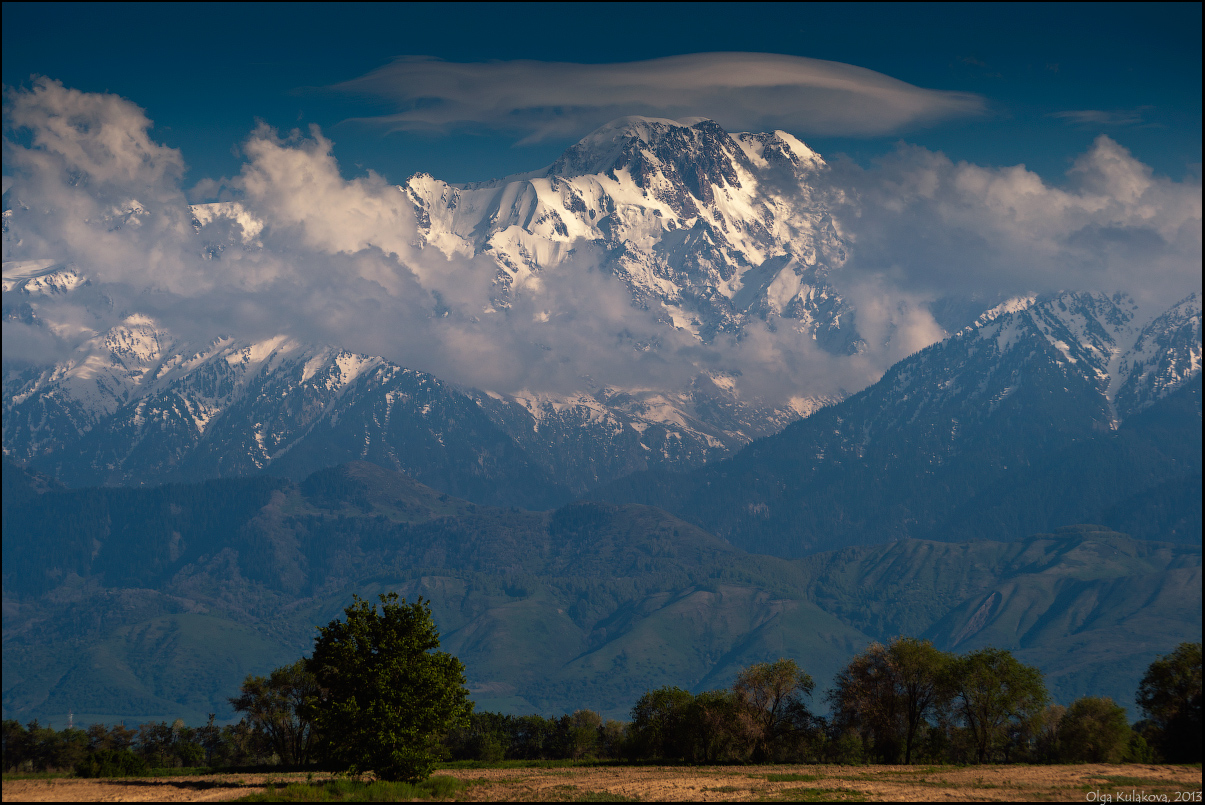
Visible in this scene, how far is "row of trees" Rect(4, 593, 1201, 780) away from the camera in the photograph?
4323 inches

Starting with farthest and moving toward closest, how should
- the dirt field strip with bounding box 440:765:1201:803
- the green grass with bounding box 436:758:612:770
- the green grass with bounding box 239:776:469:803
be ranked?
the green grass with bounding box 436:758:612:770
the dirt field strip with bounding box 440:765:1201:803
the green grass with bounding box 239:776:469:803

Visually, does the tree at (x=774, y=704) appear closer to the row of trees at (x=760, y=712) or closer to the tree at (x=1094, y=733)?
the row of trees at (x=760, y=712)

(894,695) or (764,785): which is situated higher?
(894,695)

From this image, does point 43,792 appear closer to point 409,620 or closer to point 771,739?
point 409,620

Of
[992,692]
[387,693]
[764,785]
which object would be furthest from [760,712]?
[387,693]

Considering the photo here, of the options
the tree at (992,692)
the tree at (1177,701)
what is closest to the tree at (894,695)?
the tree at (992,692)

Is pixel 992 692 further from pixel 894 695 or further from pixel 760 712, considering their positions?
pixel 760 712

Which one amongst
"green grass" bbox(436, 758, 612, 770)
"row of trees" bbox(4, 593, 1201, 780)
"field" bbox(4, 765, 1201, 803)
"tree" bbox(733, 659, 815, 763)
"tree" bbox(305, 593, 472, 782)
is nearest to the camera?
"field" bbox(4, 765, 1201, 803)

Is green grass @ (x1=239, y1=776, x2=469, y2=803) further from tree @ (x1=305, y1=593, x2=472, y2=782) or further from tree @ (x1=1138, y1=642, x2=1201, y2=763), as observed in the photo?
tree @ (x1=1138, y1=642, x2=1201, y2=763)

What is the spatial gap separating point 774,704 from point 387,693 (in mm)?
74931

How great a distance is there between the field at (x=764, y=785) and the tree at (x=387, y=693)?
236 inches

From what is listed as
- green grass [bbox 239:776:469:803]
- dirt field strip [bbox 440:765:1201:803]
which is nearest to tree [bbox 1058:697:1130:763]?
dirt field strip [bbox 440:765:1201:803]

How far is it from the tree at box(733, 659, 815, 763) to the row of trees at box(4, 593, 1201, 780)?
0.65ft

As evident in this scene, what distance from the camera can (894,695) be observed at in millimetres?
155375
